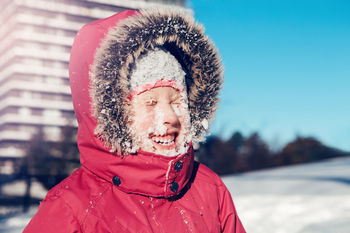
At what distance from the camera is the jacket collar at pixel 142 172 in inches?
44.4

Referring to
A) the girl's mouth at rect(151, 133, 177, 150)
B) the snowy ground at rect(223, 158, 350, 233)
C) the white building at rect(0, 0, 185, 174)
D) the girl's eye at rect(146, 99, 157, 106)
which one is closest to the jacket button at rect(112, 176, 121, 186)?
the girl's mouth at rect(151, 133, 177, 150)

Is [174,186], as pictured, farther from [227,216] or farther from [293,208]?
[293,208]

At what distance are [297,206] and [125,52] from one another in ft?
9.97

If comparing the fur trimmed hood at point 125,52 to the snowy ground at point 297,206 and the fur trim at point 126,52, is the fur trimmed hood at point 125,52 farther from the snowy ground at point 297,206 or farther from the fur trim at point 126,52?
the snowy ground at point 297,206

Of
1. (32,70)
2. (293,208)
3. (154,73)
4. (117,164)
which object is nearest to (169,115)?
(154,73)

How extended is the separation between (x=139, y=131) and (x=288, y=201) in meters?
2.97

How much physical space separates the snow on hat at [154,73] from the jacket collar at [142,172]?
11.1 inches

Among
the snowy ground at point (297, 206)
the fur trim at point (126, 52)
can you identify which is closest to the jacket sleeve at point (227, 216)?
the fur trim at point (126, 52)

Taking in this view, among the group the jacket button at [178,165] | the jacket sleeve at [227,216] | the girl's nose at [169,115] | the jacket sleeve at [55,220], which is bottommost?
the jacket sleeve at [227,216]

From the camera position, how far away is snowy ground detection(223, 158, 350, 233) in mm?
2860

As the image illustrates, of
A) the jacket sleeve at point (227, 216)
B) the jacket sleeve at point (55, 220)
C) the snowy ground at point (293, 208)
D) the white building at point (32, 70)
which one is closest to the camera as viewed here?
the jacket sleeve at point (55, 220)

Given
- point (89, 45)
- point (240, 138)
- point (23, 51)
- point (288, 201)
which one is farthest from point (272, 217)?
point (240, 138)

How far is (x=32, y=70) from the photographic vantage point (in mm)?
3557

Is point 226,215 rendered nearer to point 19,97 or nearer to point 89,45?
point 89,45
